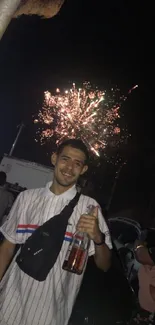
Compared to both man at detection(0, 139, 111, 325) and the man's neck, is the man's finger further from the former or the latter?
the man's neck

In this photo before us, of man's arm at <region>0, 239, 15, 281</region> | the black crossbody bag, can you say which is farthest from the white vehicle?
the black crossbody bag

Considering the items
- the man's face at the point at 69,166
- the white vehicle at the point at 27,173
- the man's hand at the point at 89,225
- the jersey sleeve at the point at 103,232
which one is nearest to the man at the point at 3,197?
the man's face at the point at 69,166

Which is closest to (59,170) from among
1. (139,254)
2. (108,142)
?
(139,254)

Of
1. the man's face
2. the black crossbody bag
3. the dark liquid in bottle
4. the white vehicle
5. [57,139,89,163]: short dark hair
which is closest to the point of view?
the black crossbody bag

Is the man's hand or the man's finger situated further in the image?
the man's finger

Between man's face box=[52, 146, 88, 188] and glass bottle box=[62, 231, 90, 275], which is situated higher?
man's face box=[52, 146, 88, 188]

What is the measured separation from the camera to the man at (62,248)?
2.35m

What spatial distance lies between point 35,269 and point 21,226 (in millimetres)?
495

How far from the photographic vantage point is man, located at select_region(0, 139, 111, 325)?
7.71 ft

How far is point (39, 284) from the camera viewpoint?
7.78 ft

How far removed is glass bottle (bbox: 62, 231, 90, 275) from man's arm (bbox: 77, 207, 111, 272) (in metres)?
0.11

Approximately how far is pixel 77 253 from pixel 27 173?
19230mm

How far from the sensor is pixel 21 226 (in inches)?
105

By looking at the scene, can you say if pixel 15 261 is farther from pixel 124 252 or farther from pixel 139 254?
pixel 124 252
